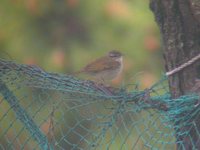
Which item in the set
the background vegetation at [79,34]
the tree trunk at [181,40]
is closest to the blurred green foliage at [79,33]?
the background vegetation at [79,34]

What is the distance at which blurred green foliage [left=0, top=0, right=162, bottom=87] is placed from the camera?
5.00 metres

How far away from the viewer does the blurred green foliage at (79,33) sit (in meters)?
5.00

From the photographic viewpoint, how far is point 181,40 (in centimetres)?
335

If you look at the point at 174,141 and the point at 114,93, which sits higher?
the point at 114,93

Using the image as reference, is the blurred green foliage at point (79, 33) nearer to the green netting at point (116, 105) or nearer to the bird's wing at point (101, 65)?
the bird's wing at point (101, 65)

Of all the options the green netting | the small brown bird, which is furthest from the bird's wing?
the green netting

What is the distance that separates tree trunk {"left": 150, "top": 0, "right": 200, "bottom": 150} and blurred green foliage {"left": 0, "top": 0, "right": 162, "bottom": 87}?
1.59m

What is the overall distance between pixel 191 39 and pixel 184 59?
0.08 meters

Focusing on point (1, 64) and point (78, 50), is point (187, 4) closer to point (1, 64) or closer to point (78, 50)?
point (1, 64)

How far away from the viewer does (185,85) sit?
338cm

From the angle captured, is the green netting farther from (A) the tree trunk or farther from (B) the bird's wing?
(B) the bird's wing

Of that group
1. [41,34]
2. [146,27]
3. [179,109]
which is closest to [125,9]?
[146,27]

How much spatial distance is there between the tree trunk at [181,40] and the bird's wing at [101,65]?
4.77 ft

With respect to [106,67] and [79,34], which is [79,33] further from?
[106,67]
